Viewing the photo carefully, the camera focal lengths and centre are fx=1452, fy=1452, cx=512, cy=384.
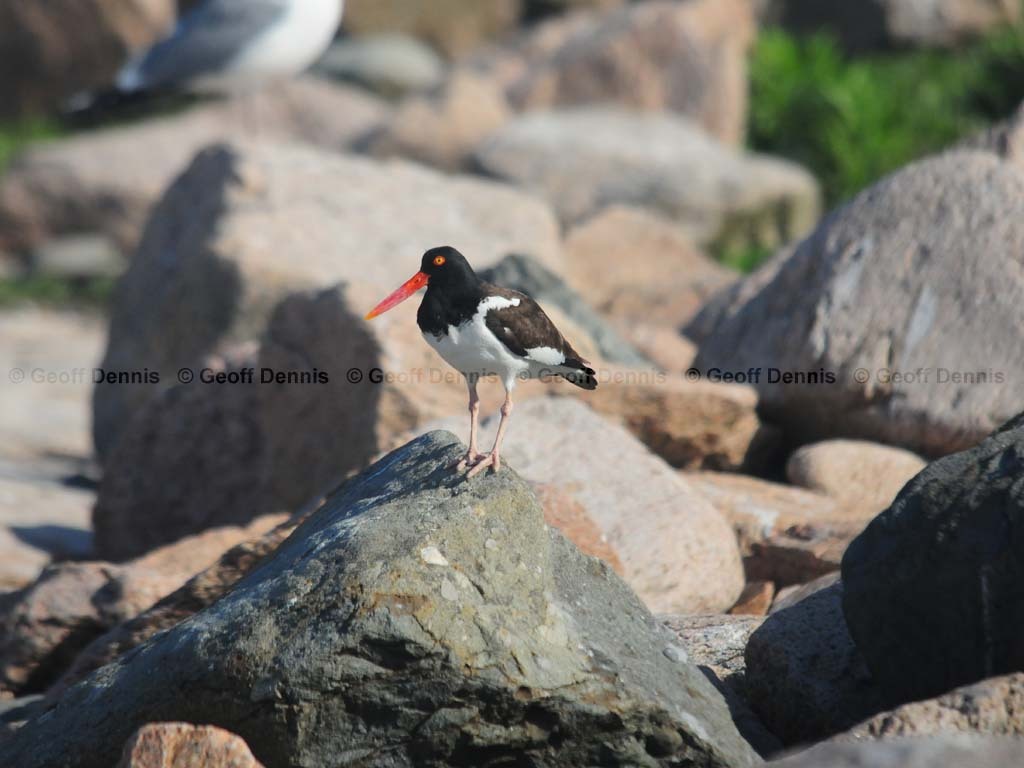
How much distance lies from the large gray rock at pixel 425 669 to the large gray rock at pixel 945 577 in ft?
1.78

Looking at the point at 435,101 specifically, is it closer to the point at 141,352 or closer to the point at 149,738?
the point at 141,352

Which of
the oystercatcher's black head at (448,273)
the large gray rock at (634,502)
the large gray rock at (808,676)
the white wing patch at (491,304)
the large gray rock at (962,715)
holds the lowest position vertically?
the large gray rock at (634,502)

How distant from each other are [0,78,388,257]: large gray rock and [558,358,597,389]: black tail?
10315 mm

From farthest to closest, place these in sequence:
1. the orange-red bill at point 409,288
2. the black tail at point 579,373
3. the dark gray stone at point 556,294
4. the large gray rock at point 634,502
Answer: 1. the dark gray stone at point 556,294
2. the large gray rock at point 634,502
3. the black tail at point 579,373
4. the orange-red bill at point 409,288

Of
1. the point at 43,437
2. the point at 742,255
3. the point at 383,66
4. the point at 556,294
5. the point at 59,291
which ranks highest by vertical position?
the point at 556,294

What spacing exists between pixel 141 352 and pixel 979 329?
5.50 m

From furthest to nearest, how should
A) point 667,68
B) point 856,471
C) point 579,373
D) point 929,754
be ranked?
point 667,68 → point 856,471 → point 579,373 → point 929,754

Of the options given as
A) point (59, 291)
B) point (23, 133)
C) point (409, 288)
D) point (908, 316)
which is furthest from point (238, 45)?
point (409, 288)

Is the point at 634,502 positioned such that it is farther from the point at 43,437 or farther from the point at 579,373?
the point at 43,437

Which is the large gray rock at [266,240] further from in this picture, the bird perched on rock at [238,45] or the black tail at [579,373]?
the black tail at [579,373]

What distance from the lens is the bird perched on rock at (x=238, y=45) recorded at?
1309cm

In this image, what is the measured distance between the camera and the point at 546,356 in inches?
198

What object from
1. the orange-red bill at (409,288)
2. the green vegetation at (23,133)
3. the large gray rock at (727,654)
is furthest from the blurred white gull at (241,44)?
the large gray rock at (727,654)

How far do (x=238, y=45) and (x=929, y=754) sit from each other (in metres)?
11.5
